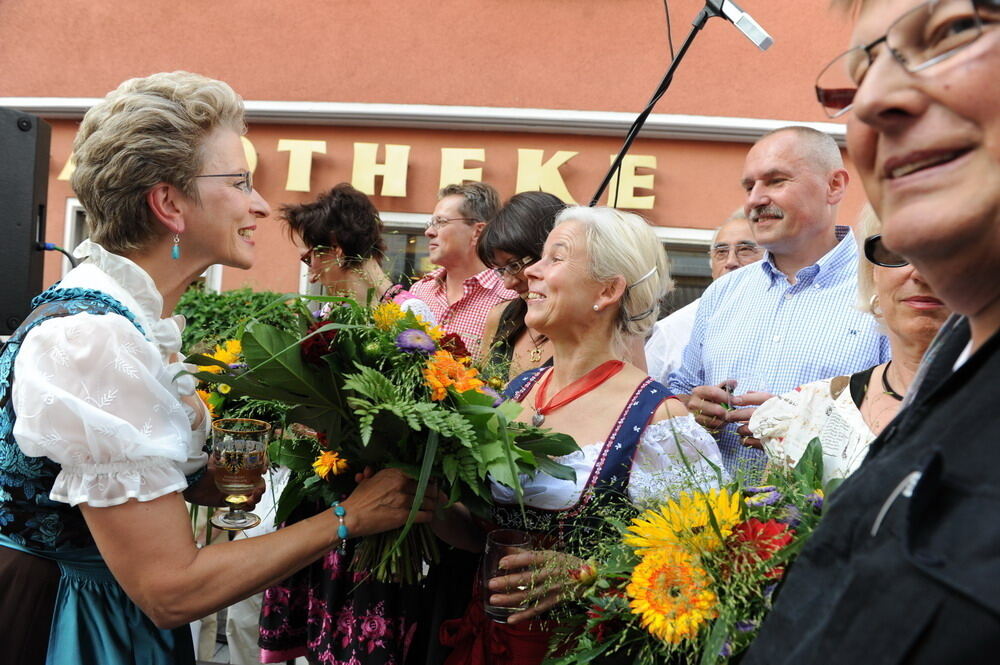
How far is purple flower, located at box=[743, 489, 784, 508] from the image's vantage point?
1.39 metres

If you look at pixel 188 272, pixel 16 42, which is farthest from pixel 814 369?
pixel 16 42

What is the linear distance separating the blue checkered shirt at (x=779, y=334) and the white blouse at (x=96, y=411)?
5.46 ft

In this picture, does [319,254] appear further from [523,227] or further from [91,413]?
[91,413]

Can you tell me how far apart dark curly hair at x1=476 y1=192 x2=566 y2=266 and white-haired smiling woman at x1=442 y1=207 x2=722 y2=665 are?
0.80 metres

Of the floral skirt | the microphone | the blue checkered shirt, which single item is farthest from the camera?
the microphone

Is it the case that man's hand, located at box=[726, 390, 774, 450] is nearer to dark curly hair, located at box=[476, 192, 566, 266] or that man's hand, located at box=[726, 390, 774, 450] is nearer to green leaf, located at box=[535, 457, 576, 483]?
green leaf, located at box=[535, 457, 576, 483]

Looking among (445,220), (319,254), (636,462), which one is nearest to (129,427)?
(636,462)

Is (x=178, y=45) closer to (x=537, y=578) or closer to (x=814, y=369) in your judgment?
(x=814, y=369)

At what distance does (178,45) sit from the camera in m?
8.03

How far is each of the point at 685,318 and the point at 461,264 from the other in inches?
52.2

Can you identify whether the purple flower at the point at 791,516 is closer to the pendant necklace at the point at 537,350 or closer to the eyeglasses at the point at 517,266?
the pendant necklace at the point at 537,350

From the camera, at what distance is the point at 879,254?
1742 mm

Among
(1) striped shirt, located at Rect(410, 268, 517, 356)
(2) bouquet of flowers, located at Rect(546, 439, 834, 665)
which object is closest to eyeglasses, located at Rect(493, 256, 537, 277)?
(1) striped shirt, located at Rect(410, 268, 517, 356)

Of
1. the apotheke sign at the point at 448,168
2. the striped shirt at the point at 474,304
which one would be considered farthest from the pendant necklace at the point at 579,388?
the apotheke sign at the point at 448,168
